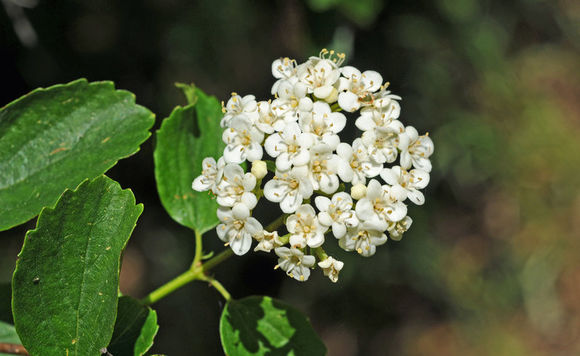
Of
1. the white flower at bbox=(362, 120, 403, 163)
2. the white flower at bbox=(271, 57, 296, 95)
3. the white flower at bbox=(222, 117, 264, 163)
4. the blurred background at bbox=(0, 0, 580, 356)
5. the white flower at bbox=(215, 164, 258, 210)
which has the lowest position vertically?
the blurred background at bbox=(0, 0, 580, 356)

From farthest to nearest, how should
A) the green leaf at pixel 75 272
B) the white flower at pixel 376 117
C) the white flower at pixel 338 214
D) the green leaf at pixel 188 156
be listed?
the green leaf at pixel 188 156 → the white flower at pixel 376 117 → the white flower at pixel 338 214 → the green leaf at pixel 75 272

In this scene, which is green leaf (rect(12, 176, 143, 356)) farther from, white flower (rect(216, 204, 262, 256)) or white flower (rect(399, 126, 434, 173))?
white flower (rect(399, 126, 434, 173))

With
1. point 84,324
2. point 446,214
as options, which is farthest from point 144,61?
point 446,214

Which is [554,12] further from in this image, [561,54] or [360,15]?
[360,15]

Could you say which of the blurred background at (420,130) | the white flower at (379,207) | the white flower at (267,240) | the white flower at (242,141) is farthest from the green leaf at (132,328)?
the blurred background at (420,130)

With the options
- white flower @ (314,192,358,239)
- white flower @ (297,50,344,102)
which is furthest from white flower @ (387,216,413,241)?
white flower @ (297,50,344,102)

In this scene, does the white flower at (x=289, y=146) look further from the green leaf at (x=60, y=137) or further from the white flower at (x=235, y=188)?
the green leaf at (x=60, y=137)

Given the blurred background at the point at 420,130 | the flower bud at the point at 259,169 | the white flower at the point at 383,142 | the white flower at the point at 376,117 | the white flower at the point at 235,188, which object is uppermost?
the white flower at the point at 376,117
